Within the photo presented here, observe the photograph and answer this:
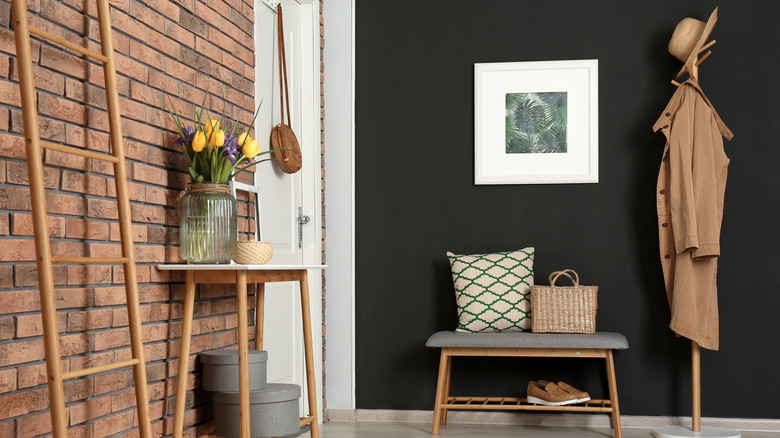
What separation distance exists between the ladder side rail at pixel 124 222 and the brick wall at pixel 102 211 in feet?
0.34

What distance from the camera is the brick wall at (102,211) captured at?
1.98 m

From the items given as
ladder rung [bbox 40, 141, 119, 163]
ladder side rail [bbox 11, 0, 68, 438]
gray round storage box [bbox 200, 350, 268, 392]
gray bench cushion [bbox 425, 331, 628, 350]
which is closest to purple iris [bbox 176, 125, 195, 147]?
Result: ladder rung [bbox 40, 141, 119, 163]

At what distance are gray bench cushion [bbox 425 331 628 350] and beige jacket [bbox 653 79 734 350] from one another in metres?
0.39

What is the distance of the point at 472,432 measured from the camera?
4.29m

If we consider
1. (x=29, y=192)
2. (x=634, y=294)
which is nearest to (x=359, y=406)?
(x=634, y=294)

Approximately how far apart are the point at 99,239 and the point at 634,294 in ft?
10.1

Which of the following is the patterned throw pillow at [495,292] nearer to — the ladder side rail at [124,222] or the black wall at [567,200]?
the black wall at [567,200]

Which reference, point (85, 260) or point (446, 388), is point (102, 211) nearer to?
point (85, 260)

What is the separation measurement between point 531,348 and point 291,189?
1492mm

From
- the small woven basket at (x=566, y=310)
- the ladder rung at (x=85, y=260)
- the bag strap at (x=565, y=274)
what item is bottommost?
the small woven basket at (x=566, y=310)

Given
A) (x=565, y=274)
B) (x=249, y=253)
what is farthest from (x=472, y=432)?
(x=249, y=253)

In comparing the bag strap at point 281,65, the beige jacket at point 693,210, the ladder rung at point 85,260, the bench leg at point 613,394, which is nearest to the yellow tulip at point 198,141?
the ladder rung at point 85,260

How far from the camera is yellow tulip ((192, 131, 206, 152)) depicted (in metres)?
2.71

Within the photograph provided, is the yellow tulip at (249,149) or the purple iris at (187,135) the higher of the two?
the purple iris at (187,135)
